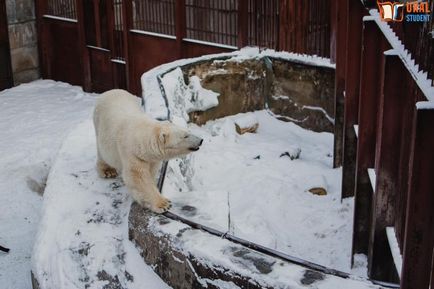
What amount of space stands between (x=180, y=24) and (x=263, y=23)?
1.64 m

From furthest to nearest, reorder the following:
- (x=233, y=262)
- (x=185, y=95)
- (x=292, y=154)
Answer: (x=185, y=95) < (x=292, y=154) < (x=233, y=262)

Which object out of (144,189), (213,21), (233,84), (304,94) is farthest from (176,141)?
(213,21)

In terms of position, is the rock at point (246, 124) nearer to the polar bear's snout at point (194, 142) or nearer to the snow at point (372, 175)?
the snow at point (372, 175)

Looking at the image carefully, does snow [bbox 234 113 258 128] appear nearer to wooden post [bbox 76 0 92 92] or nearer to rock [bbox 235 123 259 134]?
rock [bbox 235 123 259 134]

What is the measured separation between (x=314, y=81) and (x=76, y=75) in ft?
20.4

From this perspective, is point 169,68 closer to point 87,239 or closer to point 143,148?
point 143,148

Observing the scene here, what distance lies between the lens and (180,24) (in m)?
10.7

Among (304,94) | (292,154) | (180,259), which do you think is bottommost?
(292,154)

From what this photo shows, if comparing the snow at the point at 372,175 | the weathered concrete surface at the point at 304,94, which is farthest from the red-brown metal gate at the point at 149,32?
the snow at the point at 372,175

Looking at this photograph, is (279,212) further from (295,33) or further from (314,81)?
(295,33)

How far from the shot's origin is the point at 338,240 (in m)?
6.31

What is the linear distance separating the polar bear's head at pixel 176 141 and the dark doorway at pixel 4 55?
858 centimetres

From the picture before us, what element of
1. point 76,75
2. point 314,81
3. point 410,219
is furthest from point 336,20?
point 76,75

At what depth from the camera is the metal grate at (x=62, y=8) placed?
13.0 m
